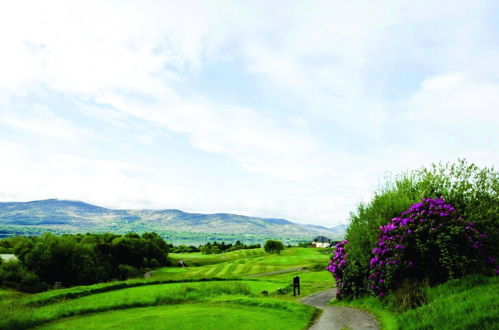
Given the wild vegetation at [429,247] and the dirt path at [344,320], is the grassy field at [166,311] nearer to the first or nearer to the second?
the dirt path at [344,320]

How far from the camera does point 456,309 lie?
13.0 meters

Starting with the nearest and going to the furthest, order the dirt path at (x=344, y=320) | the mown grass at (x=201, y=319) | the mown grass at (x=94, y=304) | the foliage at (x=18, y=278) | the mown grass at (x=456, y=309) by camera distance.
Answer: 1. the mown grass at (x=456, y=309)
2. the dirt path at (x=344, y=320)
3. the mown grass at (x=201, y=319)
4. the mown grass at (x=94, y=304)
5. the foliage at (x=18, y=278)

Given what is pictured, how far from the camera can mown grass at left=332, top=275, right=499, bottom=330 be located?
11547 millimetres

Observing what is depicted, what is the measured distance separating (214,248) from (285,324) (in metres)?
167

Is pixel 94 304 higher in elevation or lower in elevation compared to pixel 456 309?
lower

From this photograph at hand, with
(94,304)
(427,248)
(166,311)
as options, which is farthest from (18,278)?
(427,248)

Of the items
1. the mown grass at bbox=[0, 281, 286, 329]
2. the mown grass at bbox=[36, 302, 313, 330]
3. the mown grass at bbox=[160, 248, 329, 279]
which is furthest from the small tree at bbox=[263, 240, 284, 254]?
the mown grass at bbox=[36, 302, 313, 330]

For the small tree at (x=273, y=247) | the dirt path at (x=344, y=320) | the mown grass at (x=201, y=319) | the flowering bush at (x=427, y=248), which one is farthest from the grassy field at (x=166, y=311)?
the small tree at (x=273, y=247)

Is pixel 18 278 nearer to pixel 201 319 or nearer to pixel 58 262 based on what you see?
pixel 58 262

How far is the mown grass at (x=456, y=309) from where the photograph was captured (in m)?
11.5

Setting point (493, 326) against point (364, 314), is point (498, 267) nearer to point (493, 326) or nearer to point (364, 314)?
point (364, 314)

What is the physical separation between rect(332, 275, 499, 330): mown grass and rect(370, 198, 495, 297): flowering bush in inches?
58.2

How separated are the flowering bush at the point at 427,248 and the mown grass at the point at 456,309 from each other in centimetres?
148

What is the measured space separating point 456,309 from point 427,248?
5878mm
